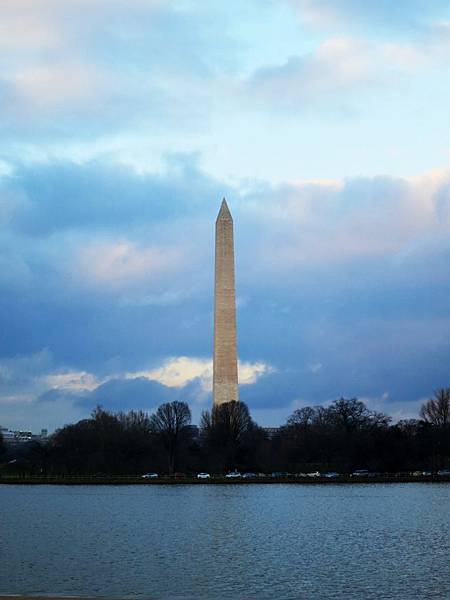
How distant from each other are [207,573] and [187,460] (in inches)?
2619

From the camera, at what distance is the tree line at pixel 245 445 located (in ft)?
276

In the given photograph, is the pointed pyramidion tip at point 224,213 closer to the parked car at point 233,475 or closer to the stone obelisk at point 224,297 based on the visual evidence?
the stone obelisk at point 224,297

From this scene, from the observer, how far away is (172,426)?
92125mm

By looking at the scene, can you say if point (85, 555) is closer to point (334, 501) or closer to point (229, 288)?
point (334, 501)

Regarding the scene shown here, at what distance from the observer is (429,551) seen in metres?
28.9

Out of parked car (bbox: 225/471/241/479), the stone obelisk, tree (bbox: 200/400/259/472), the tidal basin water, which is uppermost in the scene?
the stone obelisk

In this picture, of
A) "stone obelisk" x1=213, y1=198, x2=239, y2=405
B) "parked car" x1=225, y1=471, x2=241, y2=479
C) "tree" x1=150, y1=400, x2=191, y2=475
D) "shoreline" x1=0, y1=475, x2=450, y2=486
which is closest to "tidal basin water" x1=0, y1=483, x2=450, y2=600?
"shoreline" x1=0, y1=475, x2=450, y2=486

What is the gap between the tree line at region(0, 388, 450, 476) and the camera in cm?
8419

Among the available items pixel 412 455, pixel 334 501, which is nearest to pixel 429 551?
pixel 334 501

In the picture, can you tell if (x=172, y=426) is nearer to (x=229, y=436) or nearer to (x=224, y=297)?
(x=229, y=436)

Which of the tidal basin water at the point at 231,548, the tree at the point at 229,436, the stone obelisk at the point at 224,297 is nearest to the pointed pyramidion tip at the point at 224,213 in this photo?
the stone obelisk at the point at 224,297

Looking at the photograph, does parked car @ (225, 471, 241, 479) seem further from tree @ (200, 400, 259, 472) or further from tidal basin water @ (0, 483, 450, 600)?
tidal basin water @ (0, 483, 450, 600)

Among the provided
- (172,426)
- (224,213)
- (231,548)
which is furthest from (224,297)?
(231,548)

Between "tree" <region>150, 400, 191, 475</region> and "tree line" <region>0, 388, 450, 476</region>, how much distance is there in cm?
9
